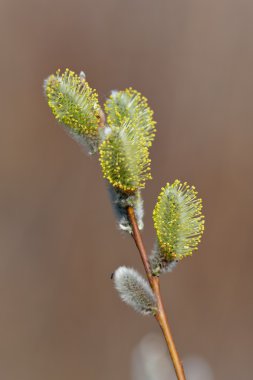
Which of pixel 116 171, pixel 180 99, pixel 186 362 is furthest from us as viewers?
pixel 180 99

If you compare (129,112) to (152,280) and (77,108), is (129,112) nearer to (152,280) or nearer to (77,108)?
(77,108)

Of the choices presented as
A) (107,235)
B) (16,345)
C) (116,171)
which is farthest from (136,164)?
(16,345)

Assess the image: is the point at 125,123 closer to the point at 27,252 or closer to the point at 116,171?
the point at 116,171

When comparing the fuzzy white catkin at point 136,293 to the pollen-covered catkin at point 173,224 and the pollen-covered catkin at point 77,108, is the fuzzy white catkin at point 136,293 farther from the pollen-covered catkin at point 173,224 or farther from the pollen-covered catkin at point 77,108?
the pollen-covered catkin at point 77,108

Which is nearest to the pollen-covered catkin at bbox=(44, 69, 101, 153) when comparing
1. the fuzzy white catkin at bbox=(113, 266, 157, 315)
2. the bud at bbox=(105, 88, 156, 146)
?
the bud at bbox=(105, 88, 156, 146)

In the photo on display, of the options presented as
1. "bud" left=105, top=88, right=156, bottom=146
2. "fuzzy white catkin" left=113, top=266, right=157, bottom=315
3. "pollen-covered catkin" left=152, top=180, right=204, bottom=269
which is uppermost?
"bud" left=105, top=88, right=156, bottom=146

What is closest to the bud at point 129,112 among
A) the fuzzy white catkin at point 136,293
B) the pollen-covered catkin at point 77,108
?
the pollen-covered catkin at point 77,108

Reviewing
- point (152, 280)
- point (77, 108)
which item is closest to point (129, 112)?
point (77, 108)

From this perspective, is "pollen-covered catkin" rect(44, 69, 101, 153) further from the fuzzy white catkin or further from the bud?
the fuzzy white catkin
